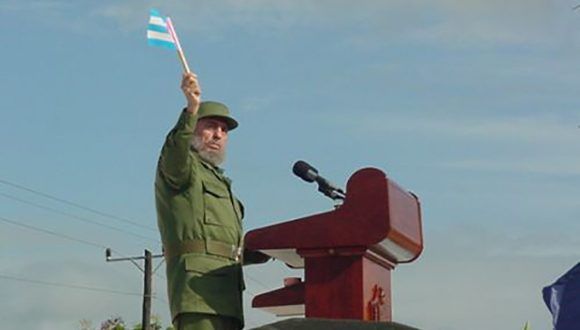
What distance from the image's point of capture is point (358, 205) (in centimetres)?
397

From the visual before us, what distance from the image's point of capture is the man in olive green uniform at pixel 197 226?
430 cm

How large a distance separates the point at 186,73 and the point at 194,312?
76 cm

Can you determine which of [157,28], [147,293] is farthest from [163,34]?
[147,293]

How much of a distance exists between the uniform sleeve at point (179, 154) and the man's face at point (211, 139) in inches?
8.8

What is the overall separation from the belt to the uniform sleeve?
19cm

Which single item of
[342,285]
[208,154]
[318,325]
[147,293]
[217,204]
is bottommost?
[318,325]

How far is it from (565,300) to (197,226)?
1.63 meters

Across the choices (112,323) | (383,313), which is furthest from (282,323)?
(112,323)

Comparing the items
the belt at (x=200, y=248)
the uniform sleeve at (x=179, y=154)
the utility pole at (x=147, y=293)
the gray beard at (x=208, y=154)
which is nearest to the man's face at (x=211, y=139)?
the gray beard at (x=208, y=154)

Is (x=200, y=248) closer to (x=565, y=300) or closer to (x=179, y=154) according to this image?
(x=179, y=154)

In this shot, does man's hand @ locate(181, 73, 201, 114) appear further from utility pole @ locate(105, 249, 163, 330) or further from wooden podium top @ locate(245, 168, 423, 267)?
utility pole @ locate(105, 249, 163, 330)

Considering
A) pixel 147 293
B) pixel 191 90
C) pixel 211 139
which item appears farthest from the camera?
pixel 147 293

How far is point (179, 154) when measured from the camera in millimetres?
4309

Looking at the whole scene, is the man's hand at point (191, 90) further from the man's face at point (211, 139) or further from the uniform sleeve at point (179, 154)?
the man's face at point (211, 139)
